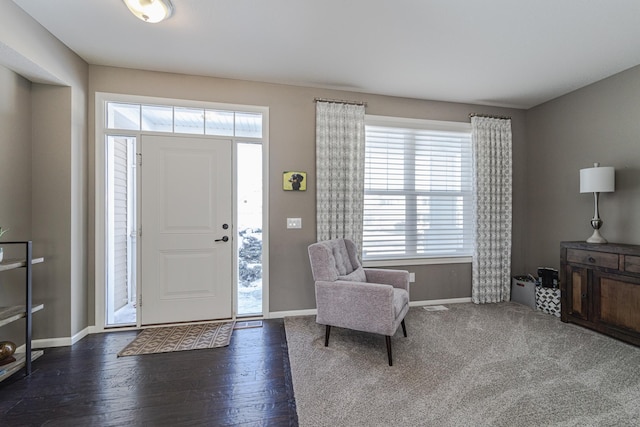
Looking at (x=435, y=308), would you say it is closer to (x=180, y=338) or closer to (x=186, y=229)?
(x=180, y=338)

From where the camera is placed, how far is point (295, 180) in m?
3.26

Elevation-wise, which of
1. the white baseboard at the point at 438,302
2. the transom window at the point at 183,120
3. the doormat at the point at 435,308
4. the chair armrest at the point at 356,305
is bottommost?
the doormat at the point at 435,308

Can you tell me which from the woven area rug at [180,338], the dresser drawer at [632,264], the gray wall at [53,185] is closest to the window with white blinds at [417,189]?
the dresser drawer at [632,264]

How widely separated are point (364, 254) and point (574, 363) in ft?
6.93

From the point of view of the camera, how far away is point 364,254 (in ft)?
11.7

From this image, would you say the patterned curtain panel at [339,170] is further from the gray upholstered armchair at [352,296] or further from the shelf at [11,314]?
the shelf at [11,314]

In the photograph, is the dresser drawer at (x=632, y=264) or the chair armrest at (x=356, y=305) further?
the dresser drawer at (x=632, y=264)

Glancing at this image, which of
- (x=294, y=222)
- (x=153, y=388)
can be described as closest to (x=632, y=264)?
(x=294, y=222)

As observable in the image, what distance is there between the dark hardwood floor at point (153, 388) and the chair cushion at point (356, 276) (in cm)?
86

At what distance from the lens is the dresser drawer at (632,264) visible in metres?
→ 2.49

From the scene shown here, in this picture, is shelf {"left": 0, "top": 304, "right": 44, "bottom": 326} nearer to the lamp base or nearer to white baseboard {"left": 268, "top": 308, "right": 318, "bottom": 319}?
white baseboard {"left": 268, "top": 308, "right": 318, "bottom": 319}

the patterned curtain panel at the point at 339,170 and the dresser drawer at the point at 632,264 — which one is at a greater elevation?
the patterned curtain panel at the point at 339,170

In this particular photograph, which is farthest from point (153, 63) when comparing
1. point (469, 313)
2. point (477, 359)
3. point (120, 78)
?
point (469, 313)

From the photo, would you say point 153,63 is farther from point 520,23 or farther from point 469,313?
point 469,313
